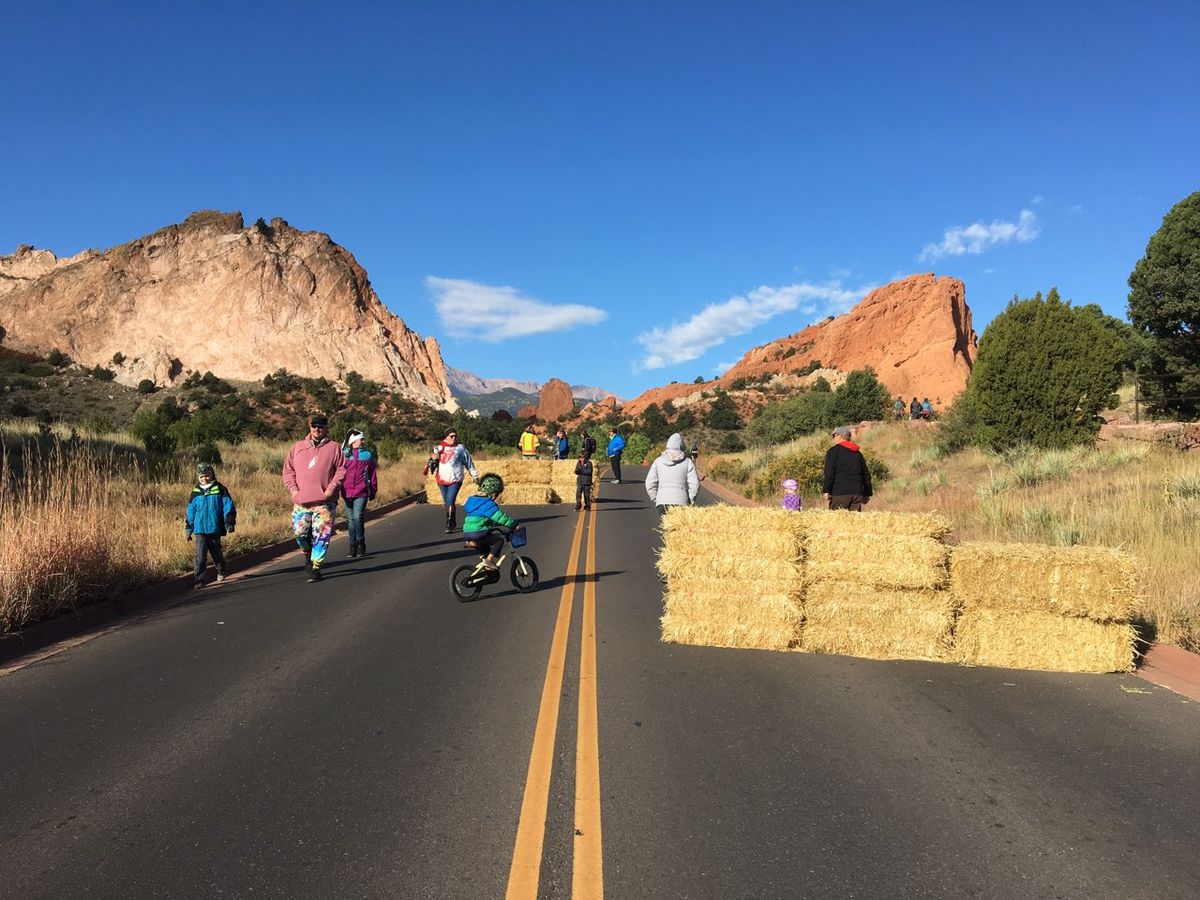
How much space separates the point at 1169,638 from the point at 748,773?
5013mm

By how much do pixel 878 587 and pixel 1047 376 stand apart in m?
15.3

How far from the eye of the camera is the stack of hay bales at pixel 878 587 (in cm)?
639

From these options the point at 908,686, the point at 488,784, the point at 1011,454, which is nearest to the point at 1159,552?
the point at 908,686

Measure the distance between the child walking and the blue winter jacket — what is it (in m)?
10.4

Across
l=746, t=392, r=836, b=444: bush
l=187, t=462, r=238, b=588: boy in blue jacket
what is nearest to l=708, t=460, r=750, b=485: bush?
l=746, t=392, r=836, b=444: bush

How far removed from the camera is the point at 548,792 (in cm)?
383

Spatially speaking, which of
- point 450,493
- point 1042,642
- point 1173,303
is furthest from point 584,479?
point 1173,303

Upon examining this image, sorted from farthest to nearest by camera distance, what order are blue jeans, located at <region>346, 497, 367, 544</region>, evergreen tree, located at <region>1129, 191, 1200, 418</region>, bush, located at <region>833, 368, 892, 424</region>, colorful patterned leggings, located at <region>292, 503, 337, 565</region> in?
bush, located at <region>833, 368, 892, 424</region> < evergreen tree, located at <region>1129, 191, 1200, 418</region> < blue jeans, located at <region>346, 497, 367, 544</region> < colorful patterned leggings, located at <region>292, 503, 337, 565</region>

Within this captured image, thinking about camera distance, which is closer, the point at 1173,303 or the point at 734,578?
the point at 734,578

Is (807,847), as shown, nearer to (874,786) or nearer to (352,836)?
(874,786)

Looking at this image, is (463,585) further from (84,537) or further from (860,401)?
(860,401)

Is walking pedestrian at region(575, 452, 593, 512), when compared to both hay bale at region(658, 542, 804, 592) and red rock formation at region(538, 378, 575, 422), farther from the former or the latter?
red rock formation at region(538, 378, 575, 422)

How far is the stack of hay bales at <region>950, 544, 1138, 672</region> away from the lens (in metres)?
6.09

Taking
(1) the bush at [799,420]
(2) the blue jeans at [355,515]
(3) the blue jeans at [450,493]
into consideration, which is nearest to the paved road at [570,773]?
(2) the blue jeans at [355,515]
